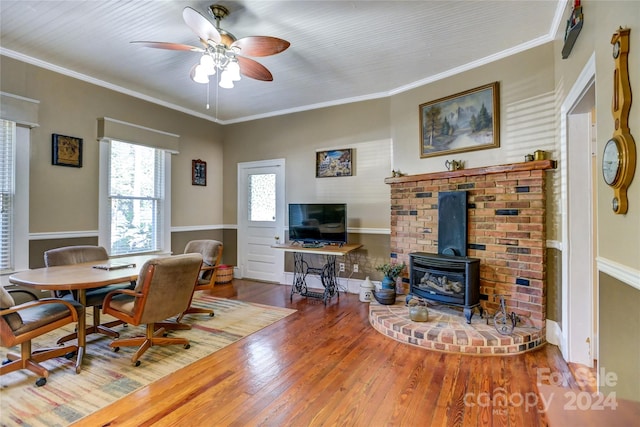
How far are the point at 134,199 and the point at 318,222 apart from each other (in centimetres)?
262

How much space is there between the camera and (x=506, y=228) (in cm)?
309

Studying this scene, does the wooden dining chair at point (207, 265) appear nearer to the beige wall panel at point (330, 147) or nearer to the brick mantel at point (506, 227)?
the beige wall panel at point (330, 147)

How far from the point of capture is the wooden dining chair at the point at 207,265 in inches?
137

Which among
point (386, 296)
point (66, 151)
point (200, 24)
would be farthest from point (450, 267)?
point (66, 151)

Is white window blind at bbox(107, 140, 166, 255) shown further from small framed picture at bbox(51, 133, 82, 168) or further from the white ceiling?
the white ceiling

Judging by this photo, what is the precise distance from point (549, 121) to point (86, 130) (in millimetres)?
5115

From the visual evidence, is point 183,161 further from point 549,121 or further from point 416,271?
point 549,121

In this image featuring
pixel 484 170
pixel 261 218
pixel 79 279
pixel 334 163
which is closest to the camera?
pixel 79 279

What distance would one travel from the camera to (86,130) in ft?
12.7

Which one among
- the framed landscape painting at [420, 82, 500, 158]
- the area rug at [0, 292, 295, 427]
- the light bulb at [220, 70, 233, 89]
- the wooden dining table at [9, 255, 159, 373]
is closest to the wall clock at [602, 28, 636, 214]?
the framed landscape painting at [420, 82, 500, 158]

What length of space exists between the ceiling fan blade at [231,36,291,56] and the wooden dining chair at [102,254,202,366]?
5.75 feet

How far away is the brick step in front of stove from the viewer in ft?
8.59

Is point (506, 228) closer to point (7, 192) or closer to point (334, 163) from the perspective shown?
point (334, 163)

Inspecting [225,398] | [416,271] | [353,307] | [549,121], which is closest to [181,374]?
[225,398]
